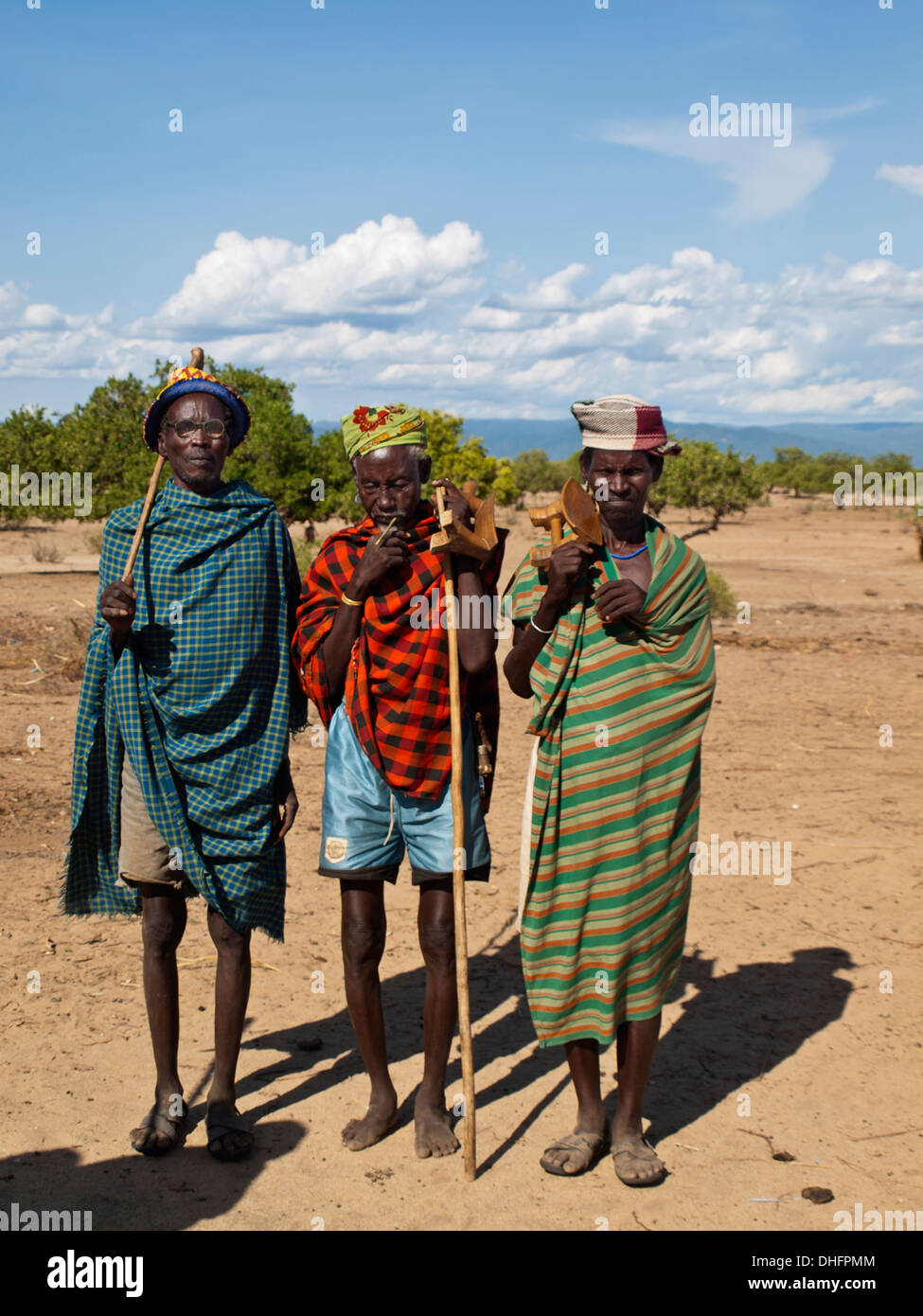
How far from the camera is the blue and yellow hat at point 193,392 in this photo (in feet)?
11.5

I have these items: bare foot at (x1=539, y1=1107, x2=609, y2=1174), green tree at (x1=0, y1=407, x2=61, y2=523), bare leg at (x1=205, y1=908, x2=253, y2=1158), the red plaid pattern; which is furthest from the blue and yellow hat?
green tree at (x1=0, y1=407, x2=61, y2=523)

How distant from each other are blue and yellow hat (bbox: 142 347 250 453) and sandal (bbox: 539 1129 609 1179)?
233 cm

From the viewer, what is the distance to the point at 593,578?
3.25 meters

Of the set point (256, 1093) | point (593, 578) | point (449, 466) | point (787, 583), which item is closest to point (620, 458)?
point (593, 578)

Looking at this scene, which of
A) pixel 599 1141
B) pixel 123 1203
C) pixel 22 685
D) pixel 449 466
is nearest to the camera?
pixel 123 1203

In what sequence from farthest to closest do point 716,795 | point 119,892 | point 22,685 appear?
point 22,685 < point 716,795 < point 119,892

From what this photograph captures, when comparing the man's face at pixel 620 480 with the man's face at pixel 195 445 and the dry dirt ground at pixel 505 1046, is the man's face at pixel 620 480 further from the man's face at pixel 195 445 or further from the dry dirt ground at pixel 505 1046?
the dry dirt ground at pixel 505 1046

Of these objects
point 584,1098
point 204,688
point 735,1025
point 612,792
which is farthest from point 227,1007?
point 735,1025

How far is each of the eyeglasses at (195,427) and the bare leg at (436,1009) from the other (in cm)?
151

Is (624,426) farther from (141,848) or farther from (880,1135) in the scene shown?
(880,1135)

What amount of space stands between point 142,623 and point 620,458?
1514mm

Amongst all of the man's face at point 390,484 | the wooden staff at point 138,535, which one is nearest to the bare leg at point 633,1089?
the man's face at point 390,484

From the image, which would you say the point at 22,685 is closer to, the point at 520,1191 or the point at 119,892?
the point at 119,892

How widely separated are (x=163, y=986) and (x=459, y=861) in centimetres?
103
